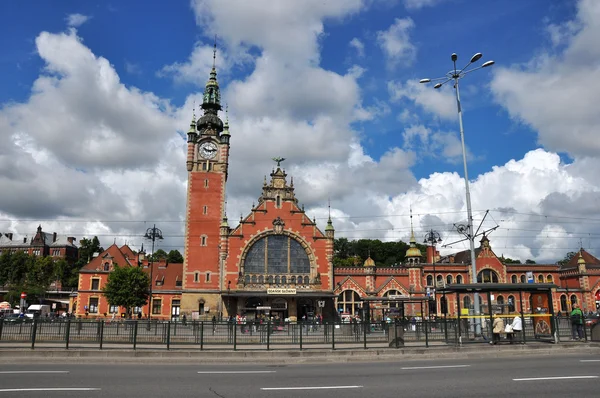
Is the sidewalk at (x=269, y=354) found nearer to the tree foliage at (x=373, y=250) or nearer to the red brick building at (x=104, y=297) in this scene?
the red brick building at (x=104, y=297)

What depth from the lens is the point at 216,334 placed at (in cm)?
2103

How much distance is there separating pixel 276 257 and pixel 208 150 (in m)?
17.0

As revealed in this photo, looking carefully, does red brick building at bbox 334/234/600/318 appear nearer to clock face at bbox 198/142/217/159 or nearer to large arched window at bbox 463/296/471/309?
large arched window at bbox 463/296/471/309

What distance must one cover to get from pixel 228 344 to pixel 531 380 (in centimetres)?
1325

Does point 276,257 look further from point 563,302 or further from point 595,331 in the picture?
point 563,302

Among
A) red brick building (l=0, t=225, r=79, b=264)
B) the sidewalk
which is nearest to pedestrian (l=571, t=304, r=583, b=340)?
the sidewalk

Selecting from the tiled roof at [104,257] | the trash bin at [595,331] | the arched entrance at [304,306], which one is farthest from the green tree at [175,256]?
the trash bin at [595,331]

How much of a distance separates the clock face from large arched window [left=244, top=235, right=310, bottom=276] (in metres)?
13.5

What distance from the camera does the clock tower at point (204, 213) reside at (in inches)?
2115

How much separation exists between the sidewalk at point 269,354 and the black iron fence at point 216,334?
1105mm

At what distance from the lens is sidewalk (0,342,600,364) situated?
56.2ft

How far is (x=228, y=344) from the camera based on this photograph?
2088 centimetres

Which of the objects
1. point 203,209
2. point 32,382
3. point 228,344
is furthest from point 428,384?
point 203,209

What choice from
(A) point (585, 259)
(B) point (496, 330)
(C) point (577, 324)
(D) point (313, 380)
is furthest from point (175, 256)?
(D) point (313, 380)
